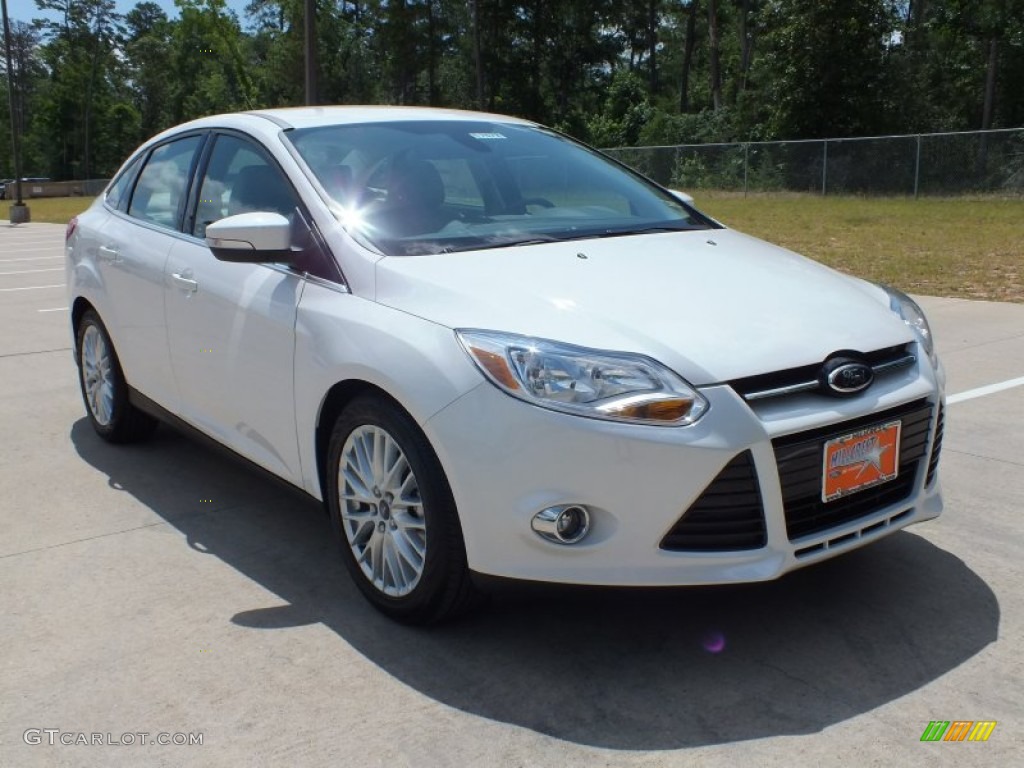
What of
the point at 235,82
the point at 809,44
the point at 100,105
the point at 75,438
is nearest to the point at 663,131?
the point at 809,44

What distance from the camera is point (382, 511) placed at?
134 inches

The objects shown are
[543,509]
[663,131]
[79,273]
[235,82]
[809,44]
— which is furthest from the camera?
[235,82]

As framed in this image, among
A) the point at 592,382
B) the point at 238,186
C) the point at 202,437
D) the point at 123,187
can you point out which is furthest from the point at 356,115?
the point at 592,382

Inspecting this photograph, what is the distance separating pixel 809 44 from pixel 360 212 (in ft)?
122

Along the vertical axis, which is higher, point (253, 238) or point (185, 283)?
point (253, 238)

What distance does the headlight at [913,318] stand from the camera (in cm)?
363

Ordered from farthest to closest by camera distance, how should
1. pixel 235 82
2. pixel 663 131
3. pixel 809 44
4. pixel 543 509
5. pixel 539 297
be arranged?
1. pixel 235 82
2. pixel 663 131
3. pixel 809 44
4. pixel 539 297
5. pixel 543 509

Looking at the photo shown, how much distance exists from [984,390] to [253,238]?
4.60 metres

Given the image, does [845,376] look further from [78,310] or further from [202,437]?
[78,310]

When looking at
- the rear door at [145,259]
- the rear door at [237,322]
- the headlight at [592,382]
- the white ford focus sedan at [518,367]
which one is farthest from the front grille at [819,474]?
the rear door at [145,259]

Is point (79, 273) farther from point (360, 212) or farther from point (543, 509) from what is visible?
point (543, 509)

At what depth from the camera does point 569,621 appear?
136 inches

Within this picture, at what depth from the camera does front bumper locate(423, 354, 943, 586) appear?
2.88 meters

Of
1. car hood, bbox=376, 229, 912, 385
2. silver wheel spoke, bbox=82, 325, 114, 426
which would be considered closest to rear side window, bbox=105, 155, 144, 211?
silver wheel spoke, bbox=82, 325, 114, 426
